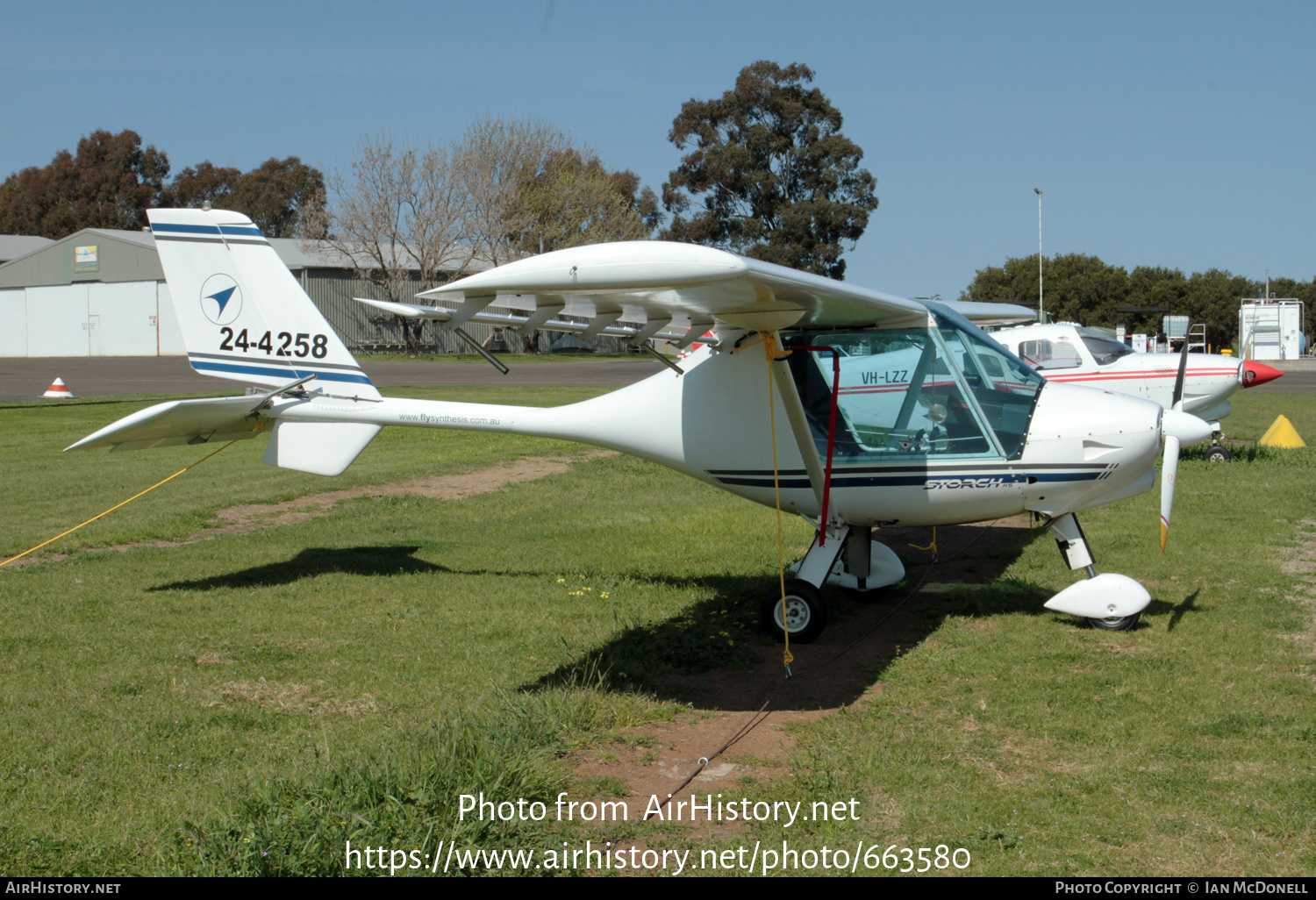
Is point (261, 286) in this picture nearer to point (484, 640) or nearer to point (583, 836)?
point (484, 640)

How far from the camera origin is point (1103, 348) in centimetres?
1524

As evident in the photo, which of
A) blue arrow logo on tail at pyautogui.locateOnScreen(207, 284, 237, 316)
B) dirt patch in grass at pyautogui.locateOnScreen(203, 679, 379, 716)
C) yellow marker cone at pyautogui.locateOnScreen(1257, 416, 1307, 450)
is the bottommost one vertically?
dirt patch in grass at pyautogui.locateOnScreen(203, 679, 379, 716)

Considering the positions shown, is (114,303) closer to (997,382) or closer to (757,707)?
(997,382)

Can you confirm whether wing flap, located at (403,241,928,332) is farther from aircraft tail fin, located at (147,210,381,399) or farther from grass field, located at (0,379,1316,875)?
aircraft tail fin, located at (147,210,381,399)

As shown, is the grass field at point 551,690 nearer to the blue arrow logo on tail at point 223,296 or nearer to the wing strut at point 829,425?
the wing strut at point 829,425

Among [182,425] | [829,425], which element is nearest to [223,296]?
[182,425]

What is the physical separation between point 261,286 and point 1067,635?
722cm

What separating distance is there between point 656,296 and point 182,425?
4677 millimetres

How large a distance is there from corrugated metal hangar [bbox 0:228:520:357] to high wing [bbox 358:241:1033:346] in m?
54.3

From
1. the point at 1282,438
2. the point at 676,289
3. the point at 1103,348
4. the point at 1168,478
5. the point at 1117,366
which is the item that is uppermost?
the point at 1103,348

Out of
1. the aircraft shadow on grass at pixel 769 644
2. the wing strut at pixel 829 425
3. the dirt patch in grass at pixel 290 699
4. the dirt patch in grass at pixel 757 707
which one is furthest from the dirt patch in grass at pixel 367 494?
the wing strut at pixel 829 425

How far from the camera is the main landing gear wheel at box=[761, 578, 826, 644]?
724 cm

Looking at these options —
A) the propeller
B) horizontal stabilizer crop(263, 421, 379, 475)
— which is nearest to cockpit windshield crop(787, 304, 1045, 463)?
the propeller

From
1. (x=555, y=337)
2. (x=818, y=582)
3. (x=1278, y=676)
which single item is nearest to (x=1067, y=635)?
(x=1278, y=676)
